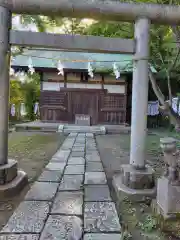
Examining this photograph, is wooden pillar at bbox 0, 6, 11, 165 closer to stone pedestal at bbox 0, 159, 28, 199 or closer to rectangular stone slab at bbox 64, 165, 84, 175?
stone pedestal at bbox 0, 159, 28, 199

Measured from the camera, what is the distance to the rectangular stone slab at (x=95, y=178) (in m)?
3.63

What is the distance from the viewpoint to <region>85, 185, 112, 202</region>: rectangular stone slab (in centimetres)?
294

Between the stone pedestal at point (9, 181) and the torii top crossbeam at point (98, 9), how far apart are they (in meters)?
2.46

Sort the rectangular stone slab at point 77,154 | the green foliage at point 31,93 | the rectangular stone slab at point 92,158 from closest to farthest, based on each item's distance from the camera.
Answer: the rectangular stone slab at point 92,158 → the rectangular stone slab at point 77,154 → the green foliage at point 31,93

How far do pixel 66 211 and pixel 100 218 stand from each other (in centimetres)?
44

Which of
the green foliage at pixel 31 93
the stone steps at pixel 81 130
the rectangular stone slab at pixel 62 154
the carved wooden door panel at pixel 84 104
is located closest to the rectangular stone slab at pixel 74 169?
the rectangular stone slab at pixel 62 154

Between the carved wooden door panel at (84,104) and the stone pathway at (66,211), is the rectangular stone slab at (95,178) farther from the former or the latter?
the carved wooden door panel at (84,104)

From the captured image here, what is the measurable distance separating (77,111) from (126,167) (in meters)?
9.89

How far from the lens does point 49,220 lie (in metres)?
2.30

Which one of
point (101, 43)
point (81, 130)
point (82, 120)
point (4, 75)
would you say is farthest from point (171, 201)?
point (82, 120)

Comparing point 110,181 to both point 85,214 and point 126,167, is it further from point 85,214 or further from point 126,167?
point 85,214

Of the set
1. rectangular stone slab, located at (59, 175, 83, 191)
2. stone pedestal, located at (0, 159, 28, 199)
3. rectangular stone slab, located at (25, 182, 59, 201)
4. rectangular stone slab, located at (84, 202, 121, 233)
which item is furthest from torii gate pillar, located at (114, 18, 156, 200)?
stone pedestal, located at (0, 159, 28, 199)

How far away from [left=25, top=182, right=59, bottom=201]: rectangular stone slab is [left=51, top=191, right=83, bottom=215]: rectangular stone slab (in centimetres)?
13

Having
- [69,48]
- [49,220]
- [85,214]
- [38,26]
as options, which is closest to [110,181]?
[85,214]
